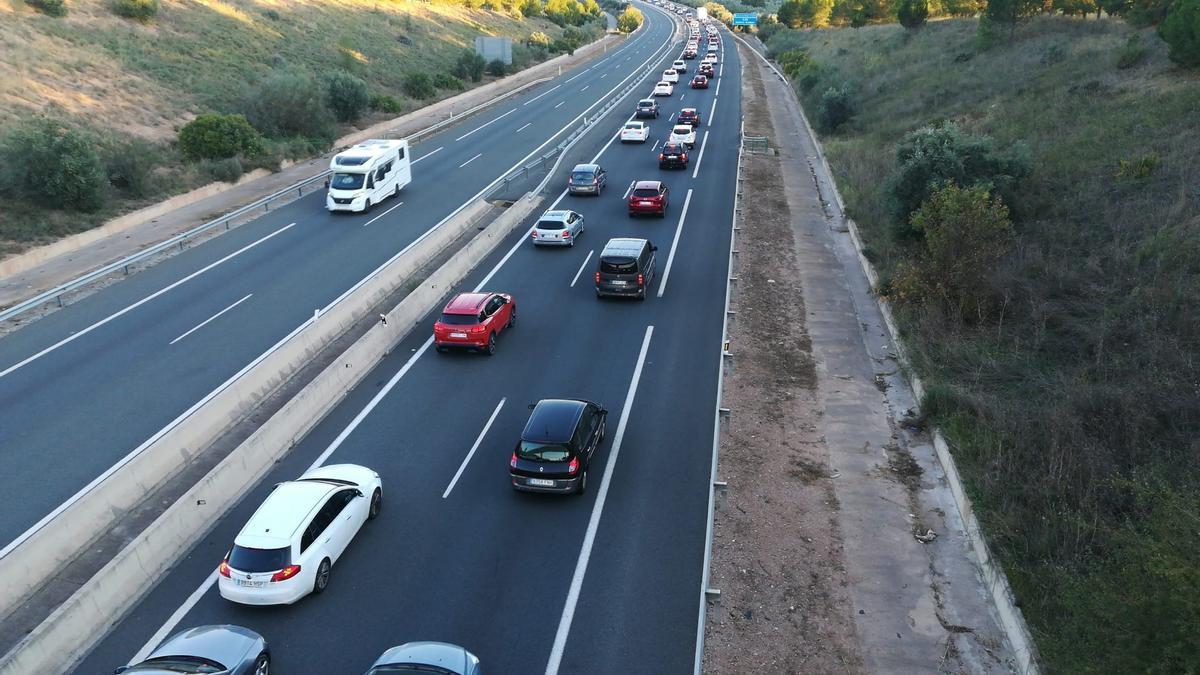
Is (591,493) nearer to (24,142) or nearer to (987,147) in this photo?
(987,147)

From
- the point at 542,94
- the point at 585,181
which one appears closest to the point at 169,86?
the point at 585,181

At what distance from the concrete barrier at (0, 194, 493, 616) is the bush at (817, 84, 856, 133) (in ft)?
111

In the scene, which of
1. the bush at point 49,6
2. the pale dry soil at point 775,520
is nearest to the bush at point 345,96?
the bush at point 49,6

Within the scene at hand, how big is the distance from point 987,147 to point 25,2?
52.3 m

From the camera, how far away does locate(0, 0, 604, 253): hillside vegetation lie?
31.0 meters

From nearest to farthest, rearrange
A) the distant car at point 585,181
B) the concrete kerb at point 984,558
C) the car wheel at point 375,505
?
the concrete kerb at point 984,558 → the car wheel at point 375,505 → the distant car at point 585,181

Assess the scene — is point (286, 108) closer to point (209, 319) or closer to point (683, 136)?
point (683, 136)

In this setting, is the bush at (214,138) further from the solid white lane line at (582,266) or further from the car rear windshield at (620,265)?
the car rear windshield at (620,265)

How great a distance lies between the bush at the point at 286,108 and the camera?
4459cm

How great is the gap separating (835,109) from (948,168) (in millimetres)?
23962

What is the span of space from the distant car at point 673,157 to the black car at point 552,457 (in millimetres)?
28744

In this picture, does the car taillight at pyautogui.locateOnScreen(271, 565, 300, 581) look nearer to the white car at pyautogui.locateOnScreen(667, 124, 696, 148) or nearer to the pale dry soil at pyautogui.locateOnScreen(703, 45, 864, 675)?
the pale dry soil at pyautogui.locateOnScreen(703, 45, 864, 675)

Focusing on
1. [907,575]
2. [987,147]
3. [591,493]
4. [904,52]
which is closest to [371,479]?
[591,493]

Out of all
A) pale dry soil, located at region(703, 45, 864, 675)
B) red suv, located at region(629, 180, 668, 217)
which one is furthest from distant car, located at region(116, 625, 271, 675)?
red suv, located at region(629, 180, 668, 217)
